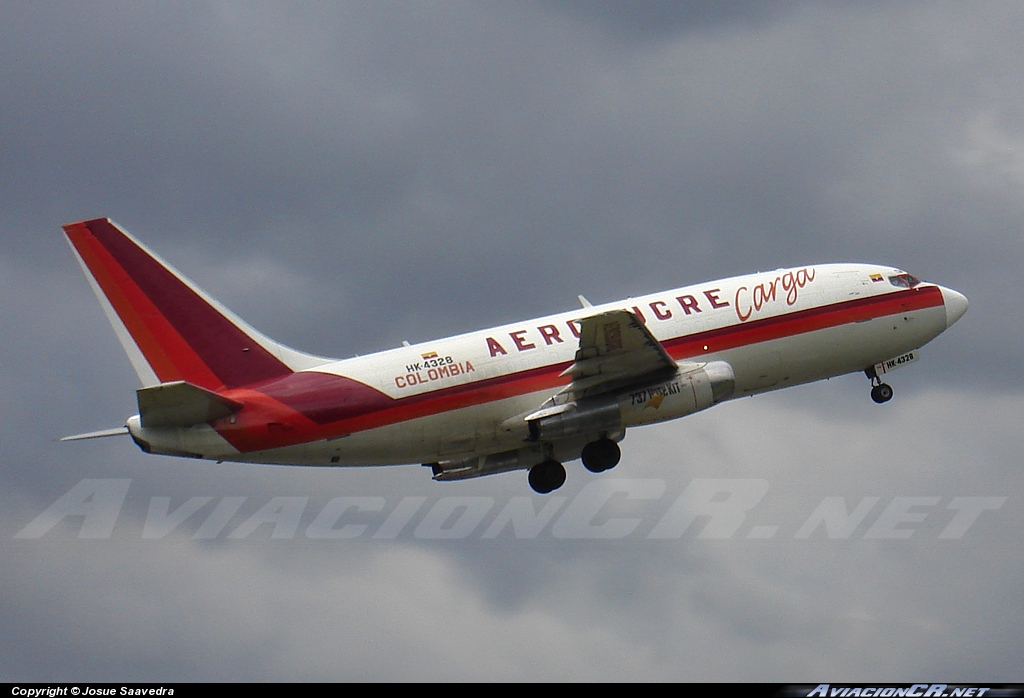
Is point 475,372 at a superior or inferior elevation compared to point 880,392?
inferior

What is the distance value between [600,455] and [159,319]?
1633 cm

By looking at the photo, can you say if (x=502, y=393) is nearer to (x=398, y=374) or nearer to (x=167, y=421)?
(x=398, y=374)

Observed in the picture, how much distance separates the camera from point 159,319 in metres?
45.2

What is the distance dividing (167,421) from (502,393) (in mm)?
11588

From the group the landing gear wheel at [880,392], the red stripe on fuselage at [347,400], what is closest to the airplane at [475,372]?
the red stripe on fuselage at [347,400]

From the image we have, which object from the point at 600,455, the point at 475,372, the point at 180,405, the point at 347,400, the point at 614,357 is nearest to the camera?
the point at 180,405

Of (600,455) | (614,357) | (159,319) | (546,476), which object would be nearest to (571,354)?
(614,357)

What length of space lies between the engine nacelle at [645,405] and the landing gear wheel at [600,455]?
1.00m

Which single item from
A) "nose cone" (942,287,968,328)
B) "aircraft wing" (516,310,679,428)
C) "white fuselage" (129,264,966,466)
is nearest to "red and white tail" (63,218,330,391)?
"white fuselage" (129,264,966,466)

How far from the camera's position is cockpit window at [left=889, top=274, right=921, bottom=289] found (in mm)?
54266

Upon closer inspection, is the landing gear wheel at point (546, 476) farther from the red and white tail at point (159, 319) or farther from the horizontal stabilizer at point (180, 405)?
the horizontal stabilizer at point (180, 405)

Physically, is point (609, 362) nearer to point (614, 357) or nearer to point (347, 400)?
point (614, 357)

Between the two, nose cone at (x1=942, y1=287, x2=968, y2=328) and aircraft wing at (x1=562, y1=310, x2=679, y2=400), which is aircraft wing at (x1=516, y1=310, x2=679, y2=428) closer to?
aircraft wing at (x1=562, y1=310, x2=679, y2=400)
